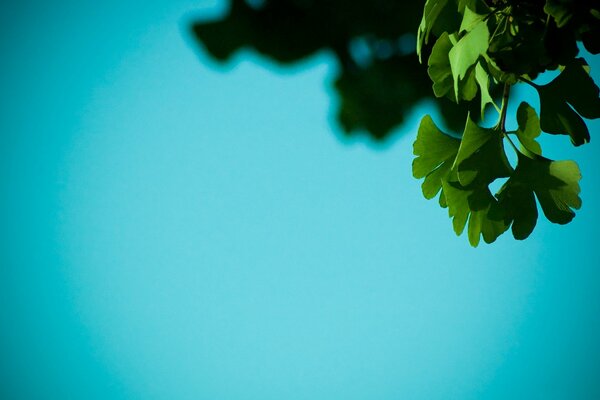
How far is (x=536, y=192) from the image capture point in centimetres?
70

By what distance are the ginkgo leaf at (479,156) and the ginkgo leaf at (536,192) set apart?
0.14 ft

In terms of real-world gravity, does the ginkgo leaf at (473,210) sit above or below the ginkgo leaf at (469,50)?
below

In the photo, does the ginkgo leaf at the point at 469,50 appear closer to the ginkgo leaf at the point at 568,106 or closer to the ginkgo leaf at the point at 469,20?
the ginkgo leaf at the point at 469,20

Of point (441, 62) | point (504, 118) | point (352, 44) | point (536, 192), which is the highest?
point (352, 44)

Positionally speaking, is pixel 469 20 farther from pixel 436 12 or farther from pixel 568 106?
pixel 568 106

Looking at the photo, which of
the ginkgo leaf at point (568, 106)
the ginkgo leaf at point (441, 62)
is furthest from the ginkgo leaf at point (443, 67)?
the ginkgo leaf at point (568, 106)

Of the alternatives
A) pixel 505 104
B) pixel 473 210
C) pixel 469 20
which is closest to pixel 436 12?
pixel 469 20

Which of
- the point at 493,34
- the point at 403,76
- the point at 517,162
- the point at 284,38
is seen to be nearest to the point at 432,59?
the point at 493,34

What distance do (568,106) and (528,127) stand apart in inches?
2.6

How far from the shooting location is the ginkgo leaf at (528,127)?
684mm

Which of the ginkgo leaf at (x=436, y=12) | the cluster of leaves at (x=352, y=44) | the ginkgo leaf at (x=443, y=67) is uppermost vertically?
the cluster of leaves at (x=352, y=44)

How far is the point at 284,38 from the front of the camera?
4.47 ft

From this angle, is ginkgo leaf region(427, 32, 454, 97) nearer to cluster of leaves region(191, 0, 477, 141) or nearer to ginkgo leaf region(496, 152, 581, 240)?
ginkgo leaf region(496, 152, 581, 240)

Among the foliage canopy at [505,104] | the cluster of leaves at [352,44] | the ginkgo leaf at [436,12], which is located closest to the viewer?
the foliage canopy at [505,104]
